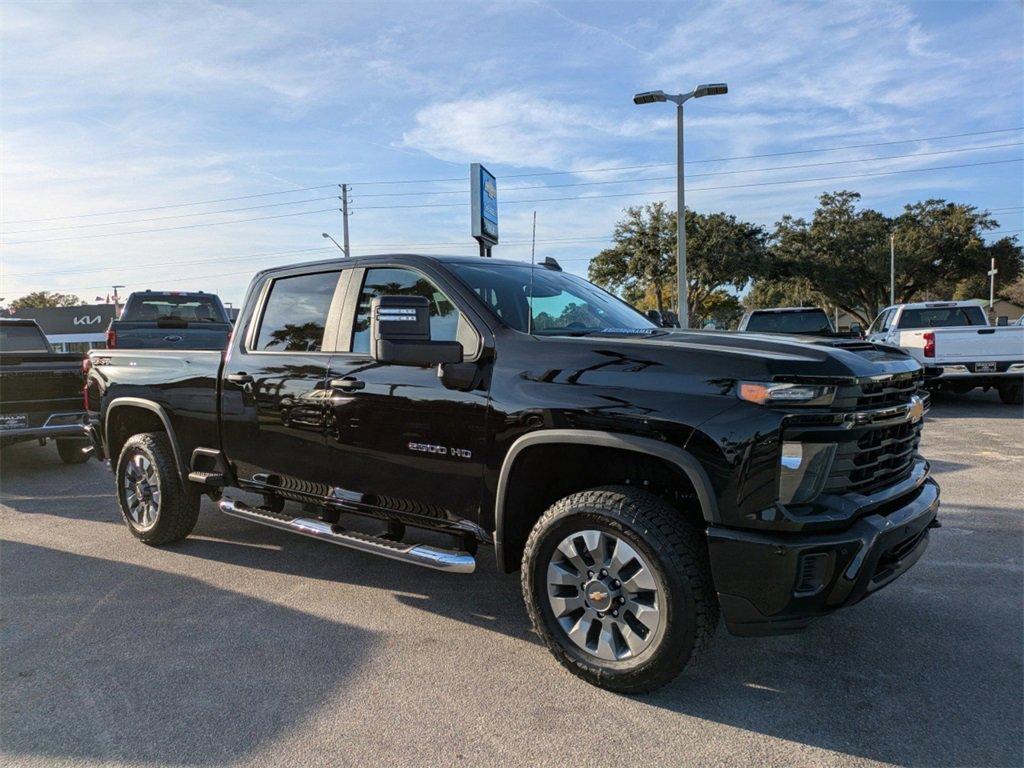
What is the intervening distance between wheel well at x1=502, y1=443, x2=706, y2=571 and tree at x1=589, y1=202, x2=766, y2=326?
36.1m

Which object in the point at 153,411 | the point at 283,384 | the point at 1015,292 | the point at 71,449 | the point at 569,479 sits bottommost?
the point at 71,449

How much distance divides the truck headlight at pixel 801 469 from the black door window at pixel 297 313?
106 inches

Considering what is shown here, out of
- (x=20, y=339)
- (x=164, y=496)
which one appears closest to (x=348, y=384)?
(x=164, y=496)

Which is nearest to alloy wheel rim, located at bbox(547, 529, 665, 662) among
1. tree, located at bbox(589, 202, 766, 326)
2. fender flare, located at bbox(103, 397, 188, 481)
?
fender flare, located at bbox(103, 397, 188, 481)

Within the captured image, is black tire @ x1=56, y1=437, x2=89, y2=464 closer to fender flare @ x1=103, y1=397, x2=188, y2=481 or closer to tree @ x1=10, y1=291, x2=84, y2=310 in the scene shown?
fender flare @ x1=103, y1=397, x2=188, y2=481

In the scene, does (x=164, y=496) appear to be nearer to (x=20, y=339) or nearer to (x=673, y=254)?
(x=20, y=339)

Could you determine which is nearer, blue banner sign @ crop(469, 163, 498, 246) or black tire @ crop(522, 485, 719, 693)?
black tire @ crop(522, 485, 719, 693)

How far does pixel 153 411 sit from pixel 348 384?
2.15 m

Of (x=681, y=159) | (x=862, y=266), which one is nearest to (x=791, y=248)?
(x=862, y=266)

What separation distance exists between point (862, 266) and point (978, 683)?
1943 inches

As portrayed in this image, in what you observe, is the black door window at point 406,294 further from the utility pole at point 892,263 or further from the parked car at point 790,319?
the utility pole at point 892,263

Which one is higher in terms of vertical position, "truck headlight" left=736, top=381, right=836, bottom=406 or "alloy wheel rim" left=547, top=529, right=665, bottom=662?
"truck headlight" left=736, top=381, right=836, bottom=406

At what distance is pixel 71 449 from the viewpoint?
900 cm

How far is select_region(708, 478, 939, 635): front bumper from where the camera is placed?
2.71 m
